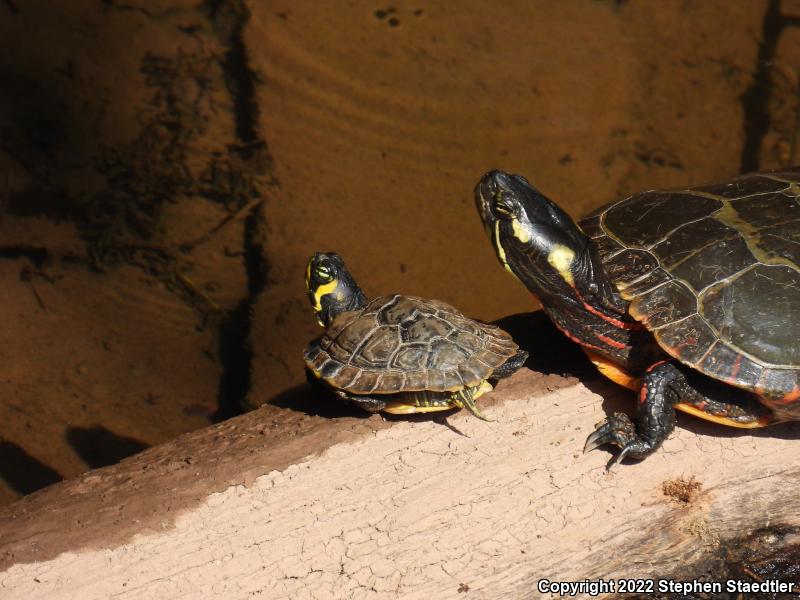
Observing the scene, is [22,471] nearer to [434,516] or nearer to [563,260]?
[434,516]

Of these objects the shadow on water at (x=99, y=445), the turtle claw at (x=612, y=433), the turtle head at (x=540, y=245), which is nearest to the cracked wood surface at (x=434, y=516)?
the turtle claw at (x=612, y=433)

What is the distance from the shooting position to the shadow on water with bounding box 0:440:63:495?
358 cm

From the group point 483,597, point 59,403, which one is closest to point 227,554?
point 483,597

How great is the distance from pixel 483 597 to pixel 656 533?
675 millimetres

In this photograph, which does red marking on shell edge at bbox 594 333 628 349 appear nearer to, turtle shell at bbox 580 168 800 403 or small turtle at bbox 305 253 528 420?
turtle shell at bbox 580 168 800 403

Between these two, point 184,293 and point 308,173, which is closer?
point 184,293

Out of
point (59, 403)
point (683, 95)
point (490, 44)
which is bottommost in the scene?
point (59, 403)

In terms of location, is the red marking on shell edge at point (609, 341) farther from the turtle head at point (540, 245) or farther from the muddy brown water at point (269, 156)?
the muddy brown water at point (269, 156)

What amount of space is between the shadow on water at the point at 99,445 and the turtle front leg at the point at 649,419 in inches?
103

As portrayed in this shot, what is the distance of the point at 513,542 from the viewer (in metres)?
2.28

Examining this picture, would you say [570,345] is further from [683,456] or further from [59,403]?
[59,403]

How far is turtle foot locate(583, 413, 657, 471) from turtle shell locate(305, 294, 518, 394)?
17.9 inches

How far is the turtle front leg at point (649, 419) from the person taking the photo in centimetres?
246

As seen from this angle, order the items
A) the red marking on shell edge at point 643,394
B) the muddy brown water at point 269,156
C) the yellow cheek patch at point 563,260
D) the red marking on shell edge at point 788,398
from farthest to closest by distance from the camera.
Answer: the muddy brown water at point 269,156 → the yellow cheek patch at point 563,260 → the red marking on shell edge at point 643,394 → the red marking on shell edge at point 788,398
